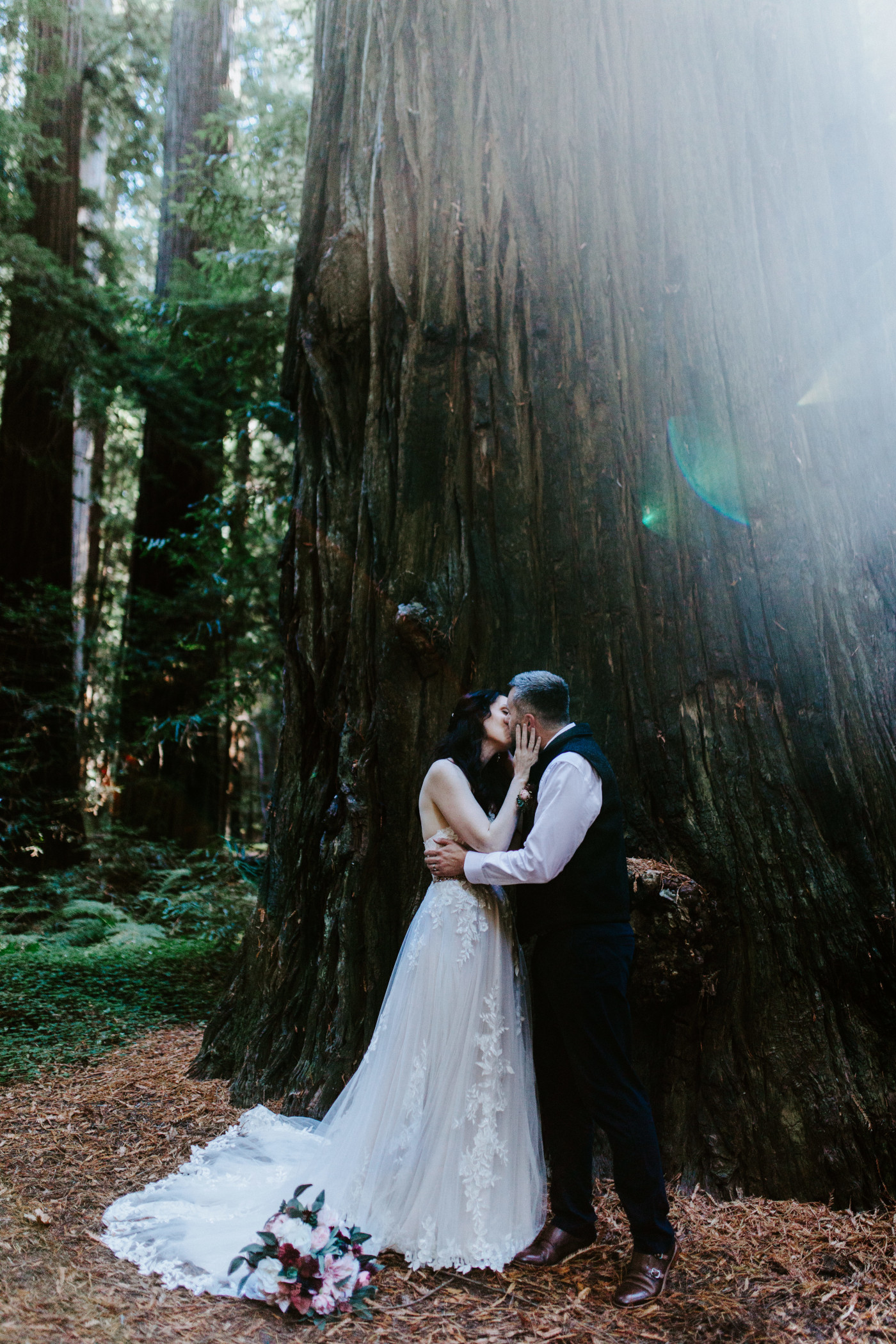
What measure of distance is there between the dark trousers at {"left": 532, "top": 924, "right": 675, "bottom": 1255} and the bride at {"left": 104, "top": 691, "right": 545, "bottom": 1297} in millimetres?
106

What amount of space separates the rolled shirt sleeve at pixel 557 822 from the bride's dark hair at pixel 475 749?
54cm

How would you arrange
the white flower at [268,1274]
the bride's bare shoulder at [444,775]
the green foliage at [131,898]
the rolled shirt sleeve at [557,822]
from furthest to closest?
the green foliage at [131,898], the bride's bare shoulder at [444,775], the rolled shirt sleeve at [557,822], the white flower at [268,1274]

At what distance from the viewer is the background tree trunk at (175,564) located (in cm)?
1055

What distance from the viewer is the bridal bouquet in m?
2.91

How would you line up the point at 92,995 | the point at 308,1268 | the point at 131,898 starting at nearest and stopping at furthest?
the point at 308,1268, the point at 92,995, the point at 131,898

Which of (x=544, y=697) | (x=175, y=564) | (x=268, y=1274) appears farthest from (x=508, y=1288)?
(x=175, y=564)

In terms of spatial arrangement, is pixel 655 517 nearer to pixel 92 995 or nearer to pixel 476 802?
pixel 476 802

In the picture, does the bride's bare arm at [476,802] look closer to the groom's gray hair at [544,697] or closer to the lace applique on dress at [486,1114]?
the groom's gray hair at [544,697]

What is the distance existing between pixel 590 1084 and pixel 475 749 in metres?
1.43

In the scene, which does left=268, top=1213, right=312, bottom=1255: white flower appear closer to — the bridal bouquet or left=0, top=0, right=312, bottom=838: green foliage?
the bridal bouquet

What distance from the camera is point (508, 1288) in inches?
122

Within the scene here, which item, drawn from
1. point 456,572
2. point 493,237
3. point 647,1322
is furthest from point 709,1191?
point 493,237

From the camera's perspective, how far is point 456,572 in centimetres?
447

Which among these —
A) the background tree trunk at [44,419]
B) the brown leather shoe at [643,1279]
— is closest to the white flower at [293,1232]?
the brown leather shoe at [643,1279]
